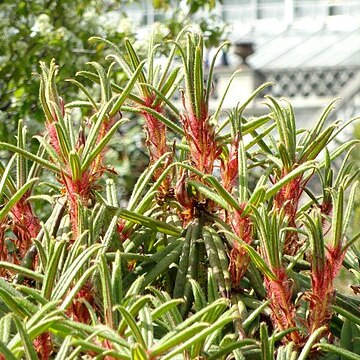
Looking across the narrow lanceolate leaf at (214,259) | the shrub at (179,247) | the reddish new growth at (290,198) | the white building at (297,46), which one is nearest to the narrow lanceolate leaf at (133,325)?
the shrub at (179,247)

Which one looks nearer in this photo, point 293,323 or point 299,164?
point 293,323

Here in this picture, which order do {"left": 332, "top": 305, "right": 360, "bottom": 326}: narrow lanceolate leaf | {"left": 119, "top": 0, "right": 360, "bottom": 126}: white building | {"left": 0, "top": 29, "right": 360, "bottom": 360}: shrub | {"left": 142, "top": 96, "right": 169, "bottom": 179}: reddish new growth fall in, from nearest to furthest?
{"left": 0, "top": 29, "right": 360, "bottom": 360}: shrub < {"left": 332, "top": 305, "right": 360, "bottom": 326}: narrow lanceolate leaf < {"left": 142, "top": 96, "right": 169, "bottom": 179}: reddish new growth < {"left": 119, "top": 0, "right": 360, "bottom": 126}: white building

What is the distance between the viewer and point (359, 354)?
0.95 meters

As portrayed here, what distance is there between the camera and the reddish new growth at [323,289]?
0.93 metres

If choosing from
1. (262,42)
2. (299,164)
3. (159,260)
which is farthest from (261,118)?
(262,42)

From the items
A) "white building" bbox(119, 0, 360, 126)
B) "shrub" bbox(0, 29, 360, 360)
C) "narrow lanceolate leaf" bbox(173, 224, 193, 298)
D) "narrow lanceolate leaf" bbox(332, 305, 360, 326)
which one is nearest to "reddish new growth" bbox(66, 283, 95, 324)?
"shrub" bbox(0, 29, 360, 360)

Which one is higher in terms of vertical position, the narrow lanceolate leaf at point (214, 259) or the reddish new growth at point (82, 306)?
the reddish new growth at point (82, 306)

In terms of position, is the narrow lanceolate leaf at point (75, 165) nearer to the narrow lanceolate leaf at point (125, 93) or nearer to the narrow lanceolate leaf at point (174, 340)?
the narrow lanceolate leaf at point (125, 93)

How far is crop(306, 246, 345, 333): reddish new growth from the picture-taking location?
0.93m

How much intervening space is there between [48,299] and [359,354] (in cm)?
31

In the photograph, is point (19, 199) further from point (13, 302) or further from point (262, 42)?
point (262, 42)

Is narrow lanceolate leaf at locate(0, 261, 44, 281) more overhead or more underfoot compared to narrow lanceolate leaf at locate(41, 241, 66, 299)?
more underfoot

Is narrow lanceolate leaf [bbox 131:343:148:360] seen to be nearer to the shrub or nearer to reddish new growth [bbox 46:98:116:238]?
the shrub

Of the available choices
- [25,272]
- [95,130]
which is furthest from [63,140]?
[25,272]
